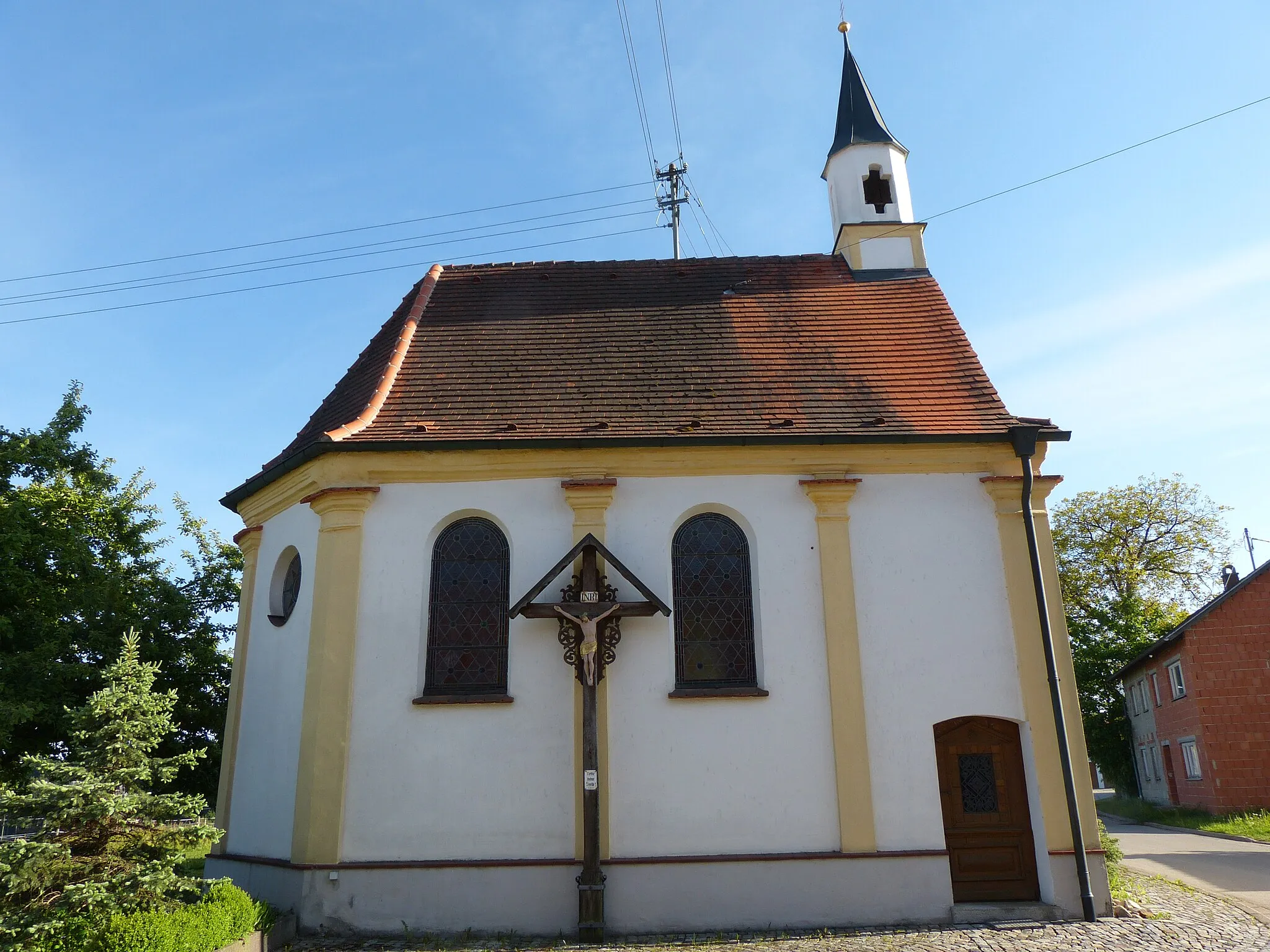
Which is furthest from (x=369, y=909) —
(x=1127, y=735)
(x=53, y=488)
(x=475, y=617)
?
(x=1127, y=735)

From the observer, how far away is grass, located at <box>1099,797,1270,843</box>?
66.3 ft

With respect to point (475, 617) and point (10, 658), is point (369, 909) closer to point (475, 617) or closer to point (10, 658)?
point (475, 617)

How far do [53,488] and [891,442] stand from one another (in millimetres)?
13526

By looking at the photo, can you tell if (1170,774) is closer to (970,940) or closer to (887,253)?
(887,253)

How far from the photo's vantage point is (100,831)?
762 cm

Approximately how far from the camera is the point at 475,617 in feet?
35.0

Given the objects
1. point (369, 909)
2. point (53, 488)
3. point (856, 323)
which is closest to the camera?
point (369, 909)

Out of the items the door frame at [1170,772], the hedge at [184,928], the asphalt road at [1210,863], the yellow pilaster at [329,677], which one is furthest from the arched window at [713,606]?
the door frame at [1170,772]

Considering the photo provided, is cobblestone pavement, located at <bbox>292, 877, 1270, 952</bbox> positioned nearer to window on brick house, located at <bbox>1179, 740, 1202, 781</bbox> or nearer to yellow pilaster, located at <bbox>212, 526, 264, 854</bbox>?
yellow pilaster, located at <bbox>212, 526, 264, 854</bbox>

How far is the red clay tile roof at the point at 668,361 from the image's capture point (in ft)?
37.1

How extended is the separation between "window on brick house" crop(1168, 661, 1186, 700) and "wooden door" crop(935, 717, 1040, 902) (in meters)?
18.6

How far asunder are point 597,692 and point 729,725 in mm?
1556

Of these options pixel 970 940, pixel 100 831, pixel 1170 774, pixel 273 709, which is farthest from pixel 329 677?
pixel 1170 774

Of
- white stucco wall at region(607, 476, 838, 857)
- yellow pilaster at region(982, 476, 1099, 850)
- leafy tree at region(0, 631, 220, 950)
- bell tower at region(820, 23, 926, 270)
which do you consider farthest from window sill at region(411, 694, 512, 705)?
bell tower at region(820, 23, 926, 270)
